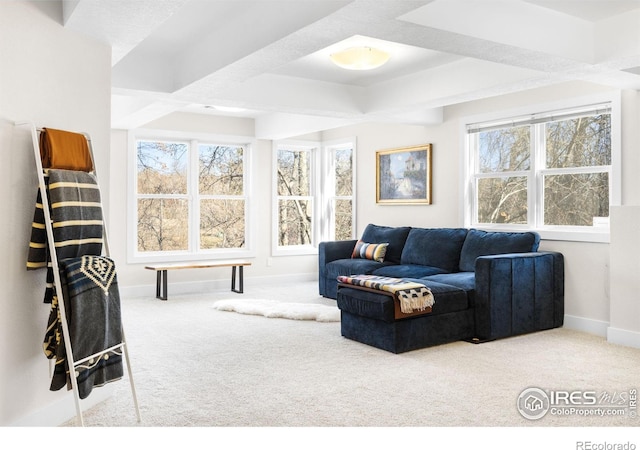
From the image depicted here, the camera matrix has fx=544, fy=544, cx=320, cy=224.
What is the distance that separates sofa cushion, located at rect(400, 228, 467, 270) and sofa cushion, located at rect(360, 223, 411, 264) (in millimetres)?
128

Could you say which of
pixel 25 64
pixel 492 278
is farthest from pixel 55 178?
pixel 492 278

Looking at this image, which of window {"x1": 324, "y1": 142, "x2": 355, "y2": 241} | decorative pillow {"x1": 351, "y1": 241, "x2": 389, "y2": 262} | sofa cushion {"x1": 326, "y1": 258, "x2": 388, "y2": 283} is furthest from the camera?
window {"x1": 324, "y1": 142, "x2": 355, "y2": 241}

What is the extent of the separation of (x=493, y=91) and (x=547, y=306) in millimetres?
1981

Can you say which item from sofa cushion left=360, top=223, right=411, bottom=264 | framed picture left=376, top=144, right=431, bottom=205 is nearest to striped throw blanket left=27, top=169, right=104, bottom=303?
sofa cushion left=360, top=223, right=411, bottom=264

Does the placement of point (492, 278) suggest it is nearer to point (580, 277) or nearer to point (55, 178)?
point (580, 277)

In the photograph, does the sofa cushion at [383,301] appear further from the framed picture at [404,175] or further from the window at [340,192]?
the window at [340,192]

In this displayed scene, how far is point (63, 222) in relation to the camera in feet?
8.41

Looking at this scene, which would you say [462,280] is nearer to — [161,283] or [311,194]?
[161,283]

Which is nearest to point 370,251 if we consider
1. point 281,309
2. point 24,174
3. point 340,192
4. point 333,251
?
point 333,251

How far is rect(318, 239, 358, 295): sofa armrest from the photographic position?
6.59m

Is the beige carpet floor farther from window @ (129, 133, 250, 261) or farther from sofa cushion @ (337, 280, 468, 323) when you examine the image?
window @ (129, 133, 250, 261)

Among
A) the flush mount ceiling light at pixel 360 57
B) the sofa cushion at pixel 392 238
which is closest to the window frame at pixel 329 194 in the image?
the sofa cushion at pixel 392 238

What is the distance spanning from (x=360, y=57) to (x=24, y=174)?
253cm

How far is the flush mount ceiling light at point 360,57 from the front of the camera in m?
4.12
